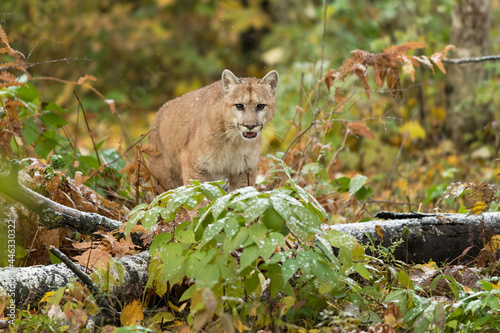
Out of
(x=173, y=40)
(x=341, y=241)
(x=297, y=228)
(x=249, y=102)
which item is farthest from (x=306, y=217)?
(x=173, y=40)

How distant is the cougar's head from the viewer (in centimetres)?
441

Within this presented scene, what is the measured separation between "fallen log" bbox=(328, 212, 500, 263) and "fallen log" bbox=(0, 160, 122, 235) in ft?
4.71

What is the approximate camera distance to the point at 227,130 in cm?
460

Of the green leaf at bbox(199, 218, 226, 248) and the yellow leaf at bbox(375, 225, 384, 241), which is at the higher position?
the green leaf at bbox(199, 218, 226, 248)

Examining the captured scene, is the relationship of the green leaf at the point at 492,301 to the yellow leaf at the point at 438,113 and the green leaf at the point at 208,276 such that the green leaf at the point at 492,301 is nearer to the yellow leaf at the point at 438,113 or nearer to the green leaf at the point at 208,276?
the green leaf at the point at 208,276

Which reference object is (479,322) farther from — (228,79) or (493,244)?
(228,79)

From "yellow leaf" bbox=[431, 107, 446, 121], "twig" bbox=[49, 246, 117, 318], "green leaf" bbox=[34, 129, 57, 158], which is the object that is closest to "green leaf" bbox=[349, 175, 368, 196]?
"twig" bbox=[49, 246, 117, 318]

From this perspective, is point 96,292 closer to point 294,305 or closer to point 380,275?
point 294,305

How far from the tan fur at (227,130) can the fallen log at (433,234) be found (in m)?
1.37

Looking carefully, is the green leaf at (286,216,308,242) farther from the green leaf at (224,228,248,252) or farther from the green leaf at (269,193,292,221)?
the green leaf at (224,228,248,252)

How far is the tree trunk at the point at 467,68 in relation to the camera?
7.50m

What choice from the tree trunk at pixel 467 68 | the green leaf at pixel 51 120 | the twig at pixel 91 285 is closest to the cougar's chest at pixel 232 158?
the green leaf at pixel 51 120

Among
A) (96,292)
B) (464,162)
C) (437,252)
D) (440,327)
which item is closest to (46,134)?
(96,292)

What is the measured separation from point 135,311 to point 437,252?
1.92 metres
